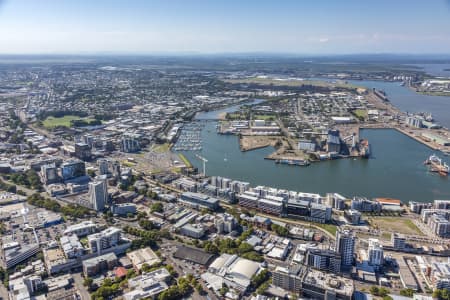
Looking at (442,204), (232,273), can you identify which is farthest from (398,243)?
(232,273)

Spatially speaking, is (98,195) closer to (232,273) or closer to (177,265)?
(177,265)

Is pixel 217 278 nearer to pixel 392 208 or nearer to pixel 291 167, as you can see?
pixel 392 208

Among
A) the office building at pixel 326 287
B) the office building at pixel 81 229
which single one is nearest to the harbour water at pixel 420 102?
the office building at pixel 326 287

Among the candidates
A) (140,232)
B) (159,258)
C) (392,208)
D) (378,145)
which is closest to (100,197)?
(140,232)

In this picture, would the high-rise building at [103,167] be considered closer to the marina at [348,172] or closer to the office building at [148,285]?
the marina at [348,172]

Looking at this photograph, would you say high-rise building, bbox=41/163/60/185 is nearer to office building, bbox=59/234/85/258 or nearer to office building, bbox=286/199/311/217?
office building, bbox=59/234/85/258
